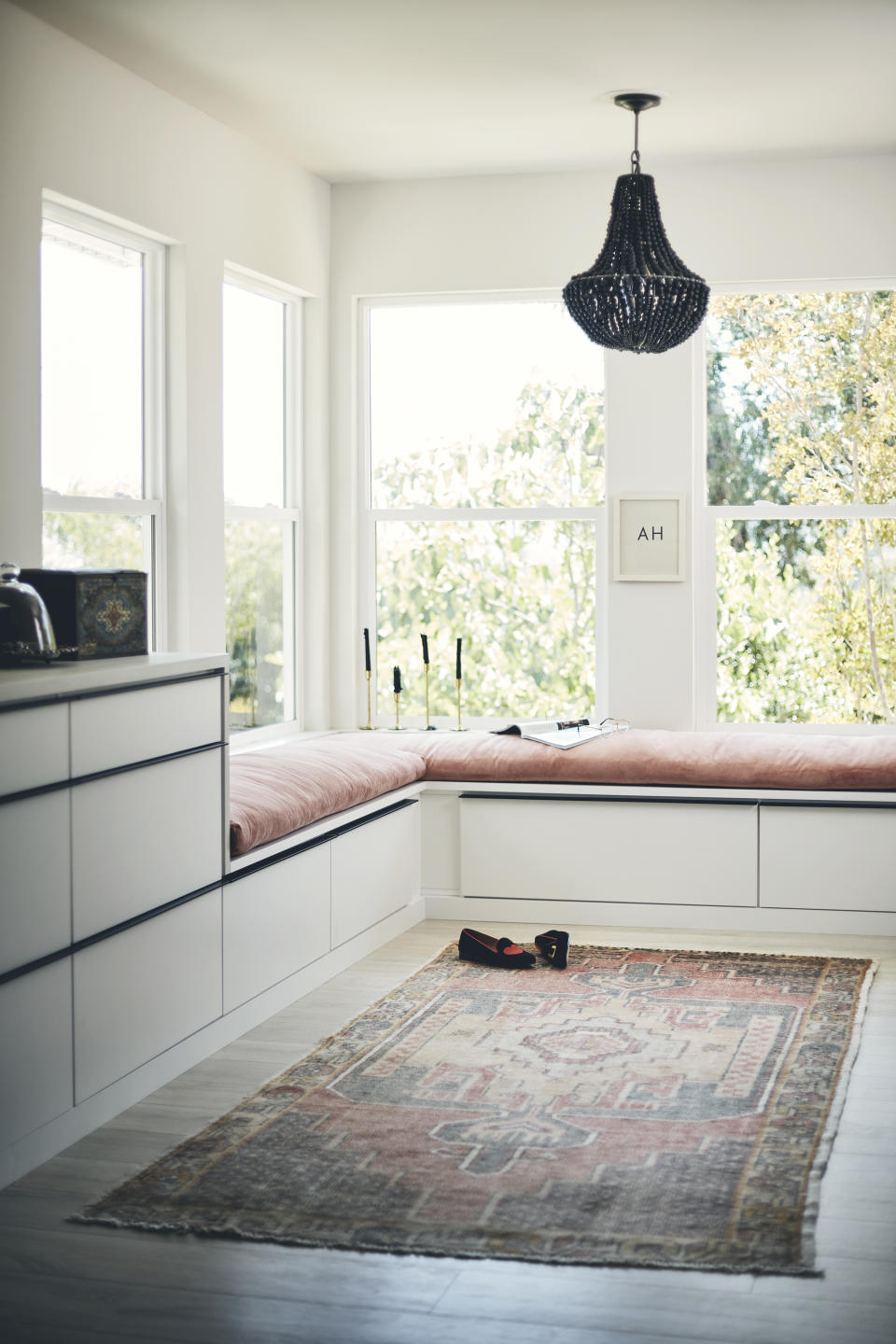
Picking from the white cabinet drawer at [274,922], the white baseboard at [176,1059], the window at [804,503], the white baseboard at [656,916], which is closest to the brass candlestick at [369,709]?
the white baseboard at [656,916]

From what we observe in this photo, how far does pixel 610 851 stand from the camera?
4797 mm

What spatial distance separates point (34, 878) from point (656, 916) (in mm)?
2519

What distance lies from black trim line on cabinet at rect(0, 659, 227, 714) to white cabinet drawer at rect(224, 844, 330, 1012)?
20.8 inches

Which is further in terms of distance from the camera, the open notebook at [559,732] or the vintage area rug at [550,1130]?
the open notebook at [559,732]

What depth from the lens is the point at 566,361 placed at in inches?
224

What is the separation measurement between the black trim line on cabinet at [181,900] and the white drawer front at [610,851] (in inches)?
14.7

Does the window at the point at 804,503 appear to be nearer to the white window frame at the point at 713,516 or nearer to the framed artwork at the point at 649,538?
the white window frame at the point at 713,516

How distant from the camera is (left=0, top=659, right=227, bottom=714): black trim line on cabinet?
8.87ft

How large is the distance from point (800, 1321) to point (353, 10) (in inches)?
125

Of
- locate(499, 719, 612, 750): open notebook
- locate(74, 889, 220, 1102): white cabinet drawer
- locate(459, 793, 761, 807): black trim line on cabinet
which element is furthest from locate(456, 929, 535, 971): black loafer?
locate(74, 889, 220, 1102): white cabinet drawer

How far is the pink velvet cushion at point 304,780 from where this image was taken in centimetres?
372

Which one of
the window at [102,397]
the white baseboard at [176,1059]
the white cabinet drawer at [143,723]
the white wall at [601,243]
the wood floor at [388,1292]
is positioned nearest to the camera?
the wood floor at [388,1292]

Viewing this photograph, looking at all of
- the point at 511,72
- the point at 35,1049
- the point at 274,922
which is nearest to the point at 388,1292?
the point at 35,1049

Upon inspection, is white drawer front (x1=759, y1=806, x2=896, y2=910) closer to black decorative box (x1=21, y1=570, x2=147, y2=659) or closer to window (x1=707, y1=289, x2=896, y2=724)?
window (x1=707, y1=289, x2=896, y2=724)
